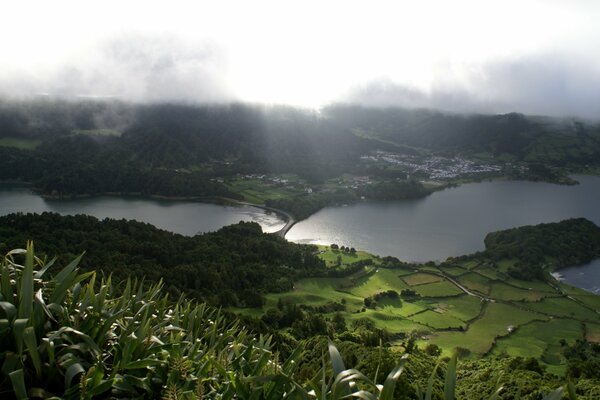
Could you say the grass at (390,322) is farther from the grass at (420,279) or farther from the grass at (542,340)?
the grass at (420,279)

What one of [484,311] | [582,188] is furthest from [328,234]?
[582,188]

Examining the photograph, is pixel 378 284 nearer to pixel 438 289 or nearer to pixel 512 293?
pixel 438 289

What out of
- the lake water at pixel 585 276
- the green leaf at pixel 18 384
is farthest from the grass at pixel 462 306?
the green leaf at pixel 18 384

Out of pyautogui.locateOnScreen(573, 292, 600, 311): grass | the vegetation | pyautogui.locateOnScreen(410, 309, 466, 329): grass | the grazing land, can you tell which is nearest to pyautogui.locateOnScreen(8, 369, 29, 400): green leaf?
the grazing land

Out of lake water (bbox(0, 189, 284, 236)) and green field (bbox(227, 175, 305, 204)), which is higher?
green field (bbox(227, 175, 305, 204))

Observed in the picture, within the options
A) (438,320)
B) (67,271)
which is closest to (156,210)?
(438,320)

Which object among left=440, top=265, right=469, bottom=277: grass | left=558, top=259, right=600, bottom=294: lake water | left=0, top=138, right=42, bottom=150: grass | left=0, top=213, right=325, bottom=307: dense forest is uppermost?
left=0, top=138, right=42, bottom=150: grass

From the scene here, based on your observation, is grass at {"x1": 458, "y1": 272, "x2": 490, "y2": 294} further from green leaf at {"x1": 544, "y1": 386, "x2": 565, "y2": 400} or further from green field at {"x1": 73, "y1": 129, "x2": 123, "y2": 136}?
green field at {"x1": 73, "y1": 129, "x2": 123, "y2": 136}
